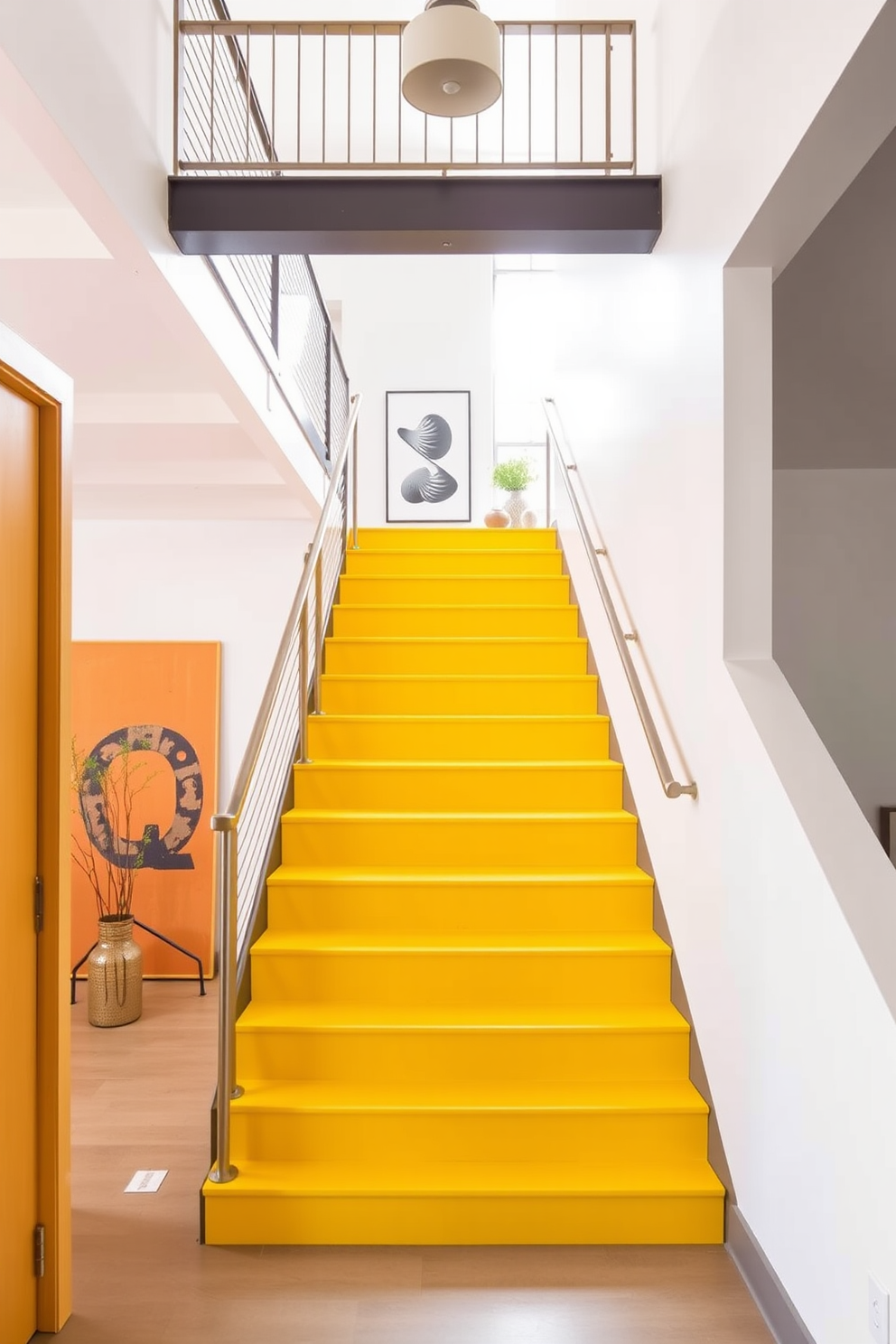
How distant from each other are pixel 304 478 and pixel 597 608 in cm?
191

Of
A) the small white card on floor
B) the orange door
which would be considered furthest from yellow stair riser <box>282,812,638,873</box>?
the orange door

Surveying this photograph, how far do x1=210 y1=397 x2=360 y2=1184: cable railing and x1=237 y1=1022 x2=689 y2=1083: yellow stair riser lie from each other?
167mm

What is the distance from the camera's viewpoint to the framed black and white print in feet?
26.3

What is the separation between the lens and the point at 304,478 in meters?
5.23

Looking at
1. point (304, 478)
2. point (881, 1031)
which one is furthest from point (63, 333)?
point (881, 1031)

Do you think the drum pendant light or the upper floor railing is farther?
the upper floor railing

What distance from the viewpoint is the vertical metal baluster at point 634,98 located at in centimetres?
323

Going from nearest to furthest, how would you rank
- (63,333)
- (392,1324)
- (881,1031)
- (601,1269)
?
1. (881,1031)
2. (392,1324)
3. (601,1269)
4. (63,333)

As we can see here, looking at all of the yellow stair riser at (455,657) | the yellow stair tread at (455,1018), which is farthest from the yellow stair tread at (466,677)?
the yellow stair tread at (455,1018)

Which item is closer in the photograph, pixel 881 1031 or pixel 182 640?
pixel 881 1031

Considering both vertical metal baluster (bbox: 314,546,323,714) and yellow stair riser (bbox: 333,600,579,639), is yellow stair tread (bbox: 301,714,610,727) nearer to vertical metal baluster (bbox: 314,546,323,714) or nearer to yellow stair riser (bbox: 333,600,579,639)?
vertical metal baluster (bbox: 314,546,323,714)

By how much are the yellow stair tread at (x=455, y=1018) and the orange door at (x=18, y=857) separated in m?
0.78

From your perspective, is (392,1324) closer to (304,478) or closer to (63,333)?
(63,333)

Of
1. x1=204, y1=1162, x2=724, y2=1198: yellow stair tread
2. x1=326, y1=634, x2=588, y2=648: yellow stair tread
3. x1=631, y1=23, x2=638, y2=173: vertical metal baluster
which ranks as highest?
x1=631, y1=23, x2=638, y2=173: vertical metal baluster
